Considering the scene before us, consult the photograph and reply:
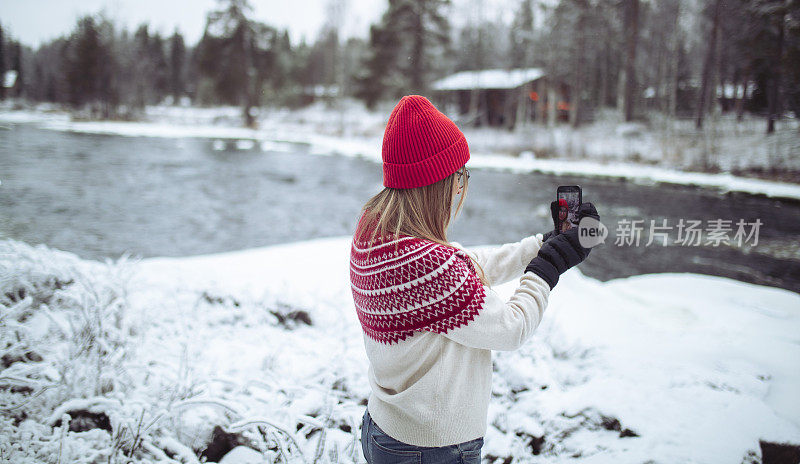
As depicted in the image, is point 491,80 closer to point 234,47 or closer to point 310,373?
point 234,47

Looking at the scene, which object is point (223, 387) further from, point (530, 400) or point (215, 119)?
point (215, 119)

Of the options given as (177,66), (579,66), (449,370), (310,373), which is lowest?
(310,373)

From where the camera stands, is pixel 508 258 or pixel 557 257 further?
pixel 508 258

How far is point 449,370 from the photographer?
1.20 metres

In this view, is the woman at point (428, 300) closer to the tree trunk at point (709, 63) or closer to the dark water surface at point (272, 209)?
the dark water surface at point (272, 209)

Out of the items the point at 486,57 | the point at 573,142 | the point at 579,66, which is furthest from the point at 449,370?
the point at 486,57

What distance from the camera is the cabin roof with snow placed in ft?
92.0

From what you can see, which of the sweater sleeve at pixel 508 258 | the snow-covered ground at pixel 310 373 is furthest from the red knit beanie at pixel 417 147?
the snow-covered ground at pixel 310 373

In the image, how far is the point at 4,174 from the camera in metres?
8.51

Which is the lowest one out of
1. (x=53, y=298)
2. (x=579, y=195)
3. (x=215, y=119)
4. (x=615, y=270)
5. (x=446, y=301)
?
(x=615, y=270)

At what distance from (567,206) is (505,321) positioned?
0.49m

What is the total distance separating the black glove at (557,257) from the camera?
119cm

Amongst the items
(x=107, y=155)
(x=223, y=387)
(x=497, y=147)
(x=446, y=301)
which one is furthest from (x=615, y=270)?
(x=107, y=155)

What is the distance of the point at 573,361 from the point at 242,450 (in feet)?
7.55
